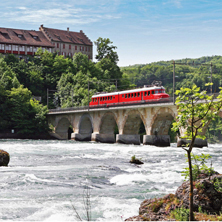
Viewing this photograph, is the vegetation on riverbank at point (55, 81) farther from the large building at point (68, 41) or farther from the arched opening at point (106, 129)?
the arched opening at point (106, 129)

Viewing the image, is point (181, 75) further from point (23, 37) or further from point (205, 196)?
point (205, 196)

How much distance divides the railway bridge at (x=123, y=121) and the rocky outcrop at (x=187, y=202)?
41.7 m

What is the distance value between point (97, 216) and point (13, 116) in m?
78.3

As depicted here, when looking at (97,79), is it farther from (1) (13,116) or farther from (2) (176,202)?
(2) (176,202)

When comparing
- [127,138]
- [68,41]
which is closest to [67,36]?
[68,41]

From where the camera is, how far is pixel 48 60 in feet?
401

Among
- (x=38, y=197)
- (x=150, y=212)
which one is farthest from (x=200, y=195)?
(x=38, y=197)

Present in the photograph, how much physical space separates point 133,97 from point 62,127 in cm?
3675

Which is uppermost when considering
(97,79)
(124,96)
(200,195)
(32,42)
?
(32,42)

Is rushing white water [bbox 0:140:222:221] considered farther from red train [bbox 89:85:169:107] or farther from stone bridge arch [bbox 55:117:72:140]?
stone bridge arch [bbox 55:117:72:140]

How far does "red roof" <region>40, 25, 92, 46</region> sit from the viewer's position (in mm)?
131775

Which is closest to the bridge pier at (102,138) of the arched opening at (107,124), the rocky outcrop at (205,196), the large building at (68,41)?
the arched opening at (107,124)

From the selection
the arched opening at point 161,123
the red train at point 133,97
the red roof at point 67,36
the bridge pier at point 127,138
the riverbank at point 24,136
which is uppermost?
the red roof at point 67,36

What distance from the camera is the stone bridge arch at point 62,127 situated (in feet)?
313
